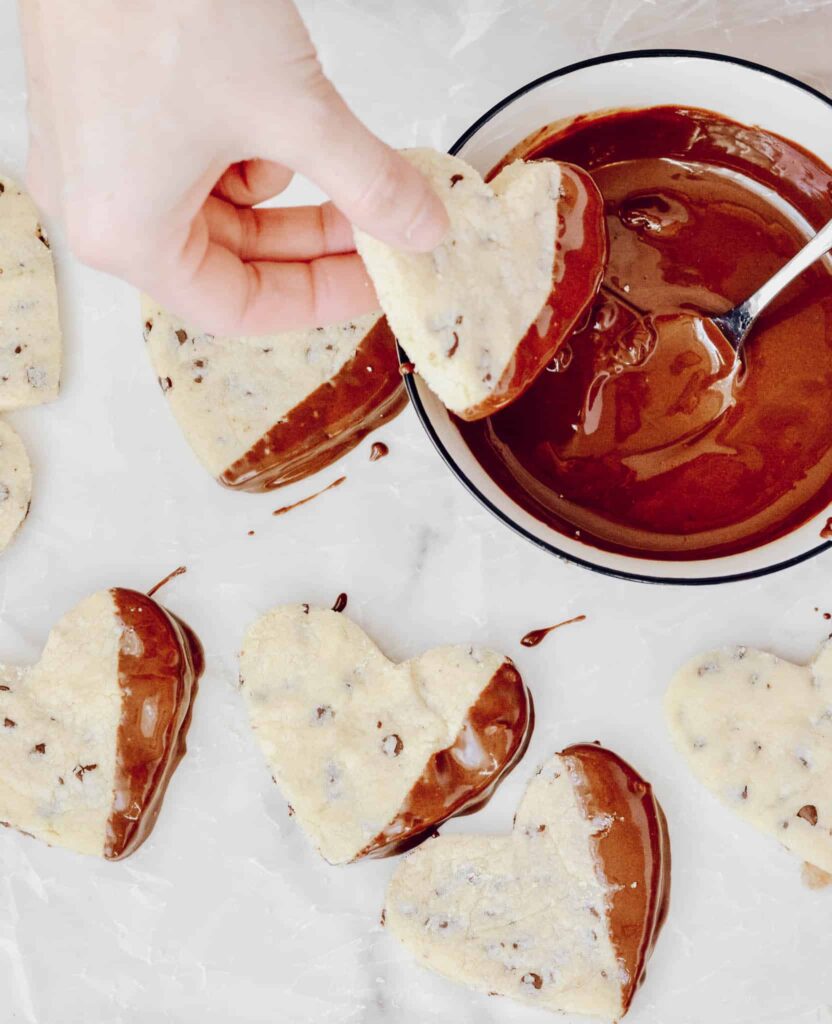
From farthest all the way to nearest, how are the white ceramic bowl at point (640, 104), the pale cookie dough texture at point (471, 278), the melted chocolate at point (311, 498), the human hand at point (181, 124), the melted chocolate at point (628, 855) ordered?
the melted chocolate at point (311, 498), the melted chocolate at point (628, 855), the white ceramic bowl at point (640, 104), the pale cookie dough texture at point (471, 278), the human hand at point (181, 124)

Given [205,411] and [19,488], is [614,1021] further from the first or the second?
[19,488]

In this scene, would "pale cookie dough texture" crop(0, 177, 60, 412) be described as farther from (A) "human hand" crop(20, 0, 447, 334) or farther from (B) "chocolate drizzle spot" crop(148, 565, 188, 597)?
(A) "human hand" crop(20, 0, 447, 334)

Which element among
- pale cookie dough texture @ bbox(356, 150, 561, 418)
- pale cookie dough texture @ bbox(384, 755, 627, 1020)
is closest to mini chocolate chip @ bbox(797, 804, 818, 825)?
pale cookie dough texture @ bbox(384, 755, 627, 1020)

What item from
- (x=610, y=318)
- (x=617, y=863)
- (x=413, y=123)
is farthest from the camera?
(x=413, y=123)

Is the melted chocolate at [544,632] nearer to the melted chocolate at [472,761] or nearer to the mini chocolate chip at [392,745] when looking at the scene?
the melted chocolate at [472,761]

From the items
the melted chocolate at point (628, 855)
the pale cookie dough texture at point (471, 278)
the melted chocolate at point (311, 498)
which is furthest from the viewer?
the melted chocolate at point (311, 498)

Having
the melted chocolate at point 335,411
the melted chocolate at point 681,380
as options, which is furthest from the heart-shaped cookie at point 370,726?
A: the melted chocolate at point 681,380

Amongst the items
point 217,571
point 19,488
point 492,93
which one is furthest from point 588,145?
point 19,488

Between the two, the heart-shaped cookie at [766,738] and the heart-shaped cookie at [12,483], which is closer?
the heart-shaped cookie at [766,738]
